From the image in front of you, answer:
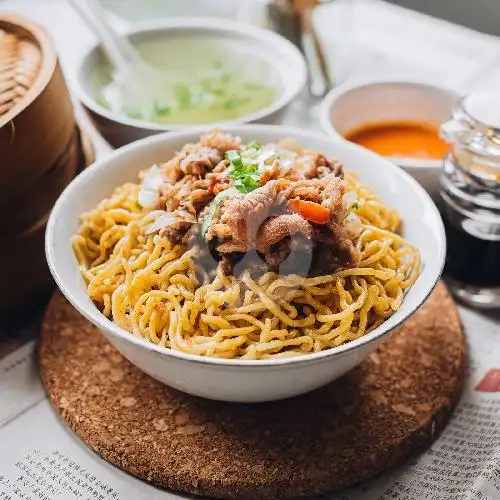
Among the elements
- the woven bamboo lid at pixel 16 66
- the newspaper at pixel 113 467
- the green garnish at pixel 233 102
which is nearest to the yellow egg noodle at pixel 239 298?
the newspaper at pixel 113 467

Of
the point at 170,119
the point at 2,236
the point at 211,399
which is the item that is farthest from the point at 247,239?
the point at 170,119

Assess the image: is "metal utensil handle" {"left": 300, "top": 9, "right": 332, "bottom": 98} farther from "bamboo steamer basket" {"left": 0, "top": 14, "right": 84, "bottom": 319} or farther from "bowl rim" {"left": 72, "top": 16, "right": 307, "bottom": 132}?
"bamboo steamer basket" {"left": 0, "top": 14, "right": 84, "bottom": 319}

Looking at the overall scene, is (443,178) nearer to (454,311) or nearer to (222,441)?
(454,311)

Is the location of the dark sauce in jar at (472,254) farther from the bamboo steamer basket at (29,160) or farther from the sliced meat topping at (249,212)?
the bamboo steamer basket at (29,160)

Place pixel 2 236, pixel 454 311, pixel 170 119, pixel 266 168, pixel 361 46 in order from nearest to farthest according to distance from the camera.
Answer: pixel 266 168 → pixel 2 236 → pixel 454 311 → pixel 170 119 → pixel 361 46

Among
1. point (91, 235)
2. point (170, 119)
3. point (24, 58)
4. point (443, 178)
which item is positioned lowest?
point (443, 178)

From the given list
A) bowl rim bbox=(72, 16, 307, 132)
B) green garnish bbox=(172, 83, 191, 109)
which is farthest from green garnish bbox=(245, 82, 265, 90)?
green garnish bbox=(172, 83, 191, 109)
